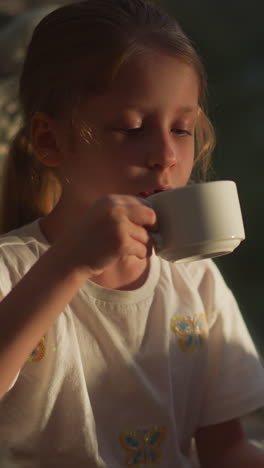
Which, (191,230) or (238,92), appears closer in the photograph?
(191,230)

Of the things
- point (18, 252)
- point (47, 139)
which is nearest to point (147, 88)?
point (47, 139)

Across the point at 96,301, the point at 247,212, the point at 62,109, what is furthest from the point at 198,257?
the point at 247,212

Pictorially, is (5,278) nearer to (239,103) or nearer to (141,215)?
(141,215)

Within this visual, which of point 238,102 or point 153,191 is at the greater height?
point 153,191

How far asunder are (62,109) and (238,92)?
1144 millimetres

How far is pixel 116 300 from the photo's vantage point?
1.16 metres

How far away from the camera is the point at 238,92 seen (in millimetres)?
2166

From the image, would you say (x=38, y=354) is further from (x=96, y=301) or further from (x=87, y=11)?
(x=87, y=11)

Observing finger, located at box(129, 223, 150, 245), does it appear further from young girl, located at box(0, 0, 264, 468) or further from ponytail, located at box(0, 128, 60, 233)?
ponytail, located at box(0, 128, 60, 233)

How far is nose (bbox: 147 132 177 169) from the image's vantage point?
1.04 meters

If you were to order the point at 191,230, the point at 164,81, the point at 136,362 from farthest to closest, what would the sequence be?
the point at 136,362 < the point at 164,81 < the point at 191,230

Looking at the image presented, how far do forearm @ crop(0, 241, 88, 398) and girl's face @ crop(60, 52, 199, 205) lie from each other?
0.68 ft

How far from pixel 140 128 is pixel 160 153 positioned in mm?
57

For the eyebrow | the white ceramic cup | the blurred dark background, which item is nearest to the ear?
the eyebrow
